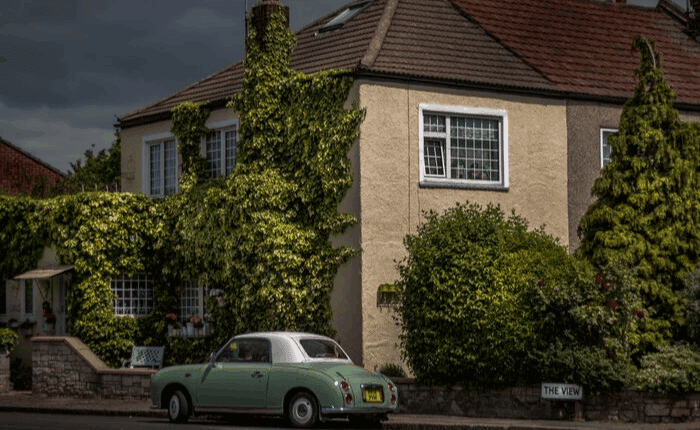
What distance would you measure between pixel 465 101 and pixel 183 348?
892 centimetres

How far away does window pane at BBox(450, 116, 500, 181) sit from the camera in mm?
25609

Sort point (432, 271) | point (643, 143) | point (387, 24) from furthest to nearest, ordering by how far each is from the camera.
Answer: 1. point (387, 24)
2. point (643, 143)
3. point (432, 271)

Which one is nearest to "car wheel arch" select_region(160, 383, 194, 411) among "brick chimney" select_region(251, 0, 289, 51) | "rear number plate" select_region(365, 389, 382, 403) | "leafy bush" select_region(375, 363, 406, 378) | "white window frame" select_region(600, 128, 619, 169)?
"rear number plate" select_region(365, 389, 382, 403)

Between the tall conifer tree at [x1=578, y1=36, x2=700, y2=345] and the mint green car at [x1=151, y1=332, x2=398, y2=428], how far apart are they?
19.3ft

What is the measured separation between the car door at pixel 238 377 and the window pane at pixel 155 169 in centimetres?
1133

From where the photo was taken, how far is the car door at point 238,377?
60.3ft

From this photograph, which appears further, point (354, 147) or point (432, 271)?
point (354, 147)

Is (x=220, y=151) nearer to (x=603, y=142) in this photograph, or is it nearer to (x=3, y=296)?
(x=3, y=296)

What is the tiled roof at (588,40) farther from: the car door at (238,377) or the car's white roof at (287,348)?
the car door at (238,377)

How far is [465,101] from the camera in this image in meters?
25.7

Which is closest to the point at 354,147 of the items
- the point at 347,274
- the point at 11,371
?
the point at 347,274

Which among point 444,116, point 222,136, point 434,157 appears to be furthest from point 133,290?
point 444,116

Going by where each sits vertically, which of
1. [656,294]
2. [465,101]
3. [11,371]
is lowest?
[11,371]

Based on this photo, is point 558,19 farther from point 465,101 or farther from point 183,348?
point 183,348
